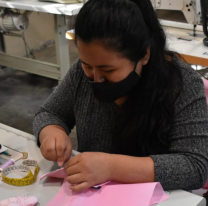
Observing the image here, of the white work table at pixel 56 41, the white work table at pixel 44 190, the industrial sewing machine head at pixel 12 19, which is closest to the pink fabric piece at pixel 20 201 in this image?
the white work table at pixel 44 190

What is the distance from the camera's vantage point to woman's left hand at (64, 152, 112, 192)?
86 cm

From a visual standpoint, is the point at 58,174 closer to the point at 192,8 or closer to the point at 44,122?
→ the point at 44,122

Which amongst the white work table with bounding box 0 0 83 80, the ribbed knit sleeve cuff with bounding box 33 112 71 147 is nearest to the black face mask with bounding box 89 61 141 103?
the ribbed knit sleeve cuff with bounding box 33 112 71 147

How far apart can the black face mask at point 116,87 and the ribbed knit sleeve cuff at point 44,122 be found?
225 millimetres

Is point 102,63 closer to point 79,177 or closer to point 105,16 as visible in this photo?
point 105,16

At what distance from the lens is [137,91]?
40.8 inches

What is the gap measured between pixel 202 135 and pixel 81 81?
451mm

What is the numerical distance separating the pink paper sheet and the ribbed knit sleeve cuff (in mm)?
294

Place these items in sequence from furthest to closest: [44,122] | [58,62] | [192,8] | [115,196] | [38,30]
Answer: [38,30] < [58,62] < [192,8] < [44,122] < [115,196]

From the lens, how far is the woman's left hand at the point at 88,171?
864mm

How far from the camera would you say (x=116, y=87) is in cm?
96

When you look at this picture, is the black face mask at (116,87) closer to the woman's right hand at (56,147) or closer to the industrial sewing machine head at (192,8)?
the woman's right hand at (56,147)

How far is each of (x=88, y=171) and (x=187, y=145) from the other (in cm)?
29

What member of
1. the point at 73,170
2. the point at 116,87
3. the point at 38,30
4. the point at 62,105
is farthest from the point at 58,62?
the point at 73,170
